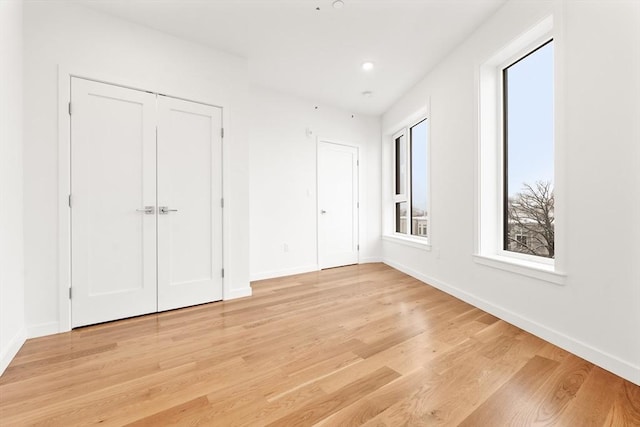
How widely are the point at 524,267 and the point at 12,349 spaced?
3802 millimetres

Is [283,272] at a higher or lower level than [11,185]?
lower

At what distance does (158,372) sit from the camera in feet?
5.56

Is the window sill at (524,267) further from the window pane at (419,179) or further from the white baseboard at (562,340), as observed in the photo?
the window pane at (419,179)

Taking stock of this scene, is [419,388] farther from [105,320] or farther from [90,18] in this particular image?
[90,18]

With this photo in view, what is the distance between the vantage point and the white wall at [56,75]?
2201mm

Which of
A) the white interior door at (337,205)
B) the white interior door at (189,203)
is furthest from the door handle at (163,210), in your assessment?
the white interior door at (337,205)

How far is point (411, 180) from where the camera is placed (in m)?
4.57

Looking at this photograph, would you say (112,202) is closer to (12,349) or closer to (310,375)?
(12,349)

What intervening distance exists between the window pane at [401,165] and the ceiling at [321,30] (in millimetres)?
1331

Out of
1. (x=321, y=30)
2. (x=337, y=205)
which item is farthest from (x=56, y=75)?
(x=337, y=205)

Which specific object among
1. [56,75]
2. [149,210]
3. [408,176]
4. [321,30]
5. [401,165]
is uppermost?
[321,30]

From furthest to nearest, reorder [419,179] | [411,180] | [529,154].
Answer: [411,180]
[419,179]
[529,154]

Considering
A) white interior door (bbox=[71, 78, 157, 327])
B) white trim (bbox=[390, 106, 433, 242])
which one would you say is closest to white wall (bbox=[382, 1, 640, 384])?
white trim (bbox=[390, 106, 433, 242])

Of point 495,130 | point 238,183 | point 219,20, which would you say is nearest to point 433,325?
point 495,130
